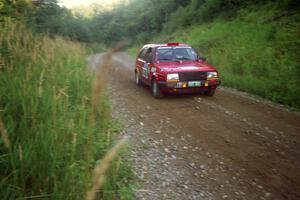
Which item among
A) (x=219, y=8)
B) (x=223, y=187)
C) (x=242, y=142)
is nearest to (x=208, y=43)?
(x=219, y=8)

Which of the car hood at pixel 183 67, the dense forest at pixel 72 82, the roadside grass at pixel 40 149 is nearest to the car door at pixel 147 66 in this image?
the car hood at pixel 183 67

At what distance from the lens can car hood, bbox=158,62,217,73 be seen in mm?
8812

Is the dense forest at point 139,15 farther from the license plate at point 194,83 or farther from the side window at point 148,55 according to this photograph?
the license plate at point 194,83

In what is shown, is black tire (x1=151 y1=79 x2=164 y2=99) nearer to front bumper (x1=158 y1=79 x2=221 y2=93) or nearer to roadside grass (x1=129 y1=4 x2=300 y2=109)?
front bumper (x1=158 y1=79 x2=221 y2=93)

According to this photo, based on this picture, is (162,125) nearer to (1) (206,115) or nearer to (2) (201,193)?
(1) (206,115)

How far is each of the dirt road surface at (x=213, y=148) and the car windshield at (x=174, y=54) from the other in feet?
6.00

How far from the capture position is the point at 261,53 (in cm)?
1289

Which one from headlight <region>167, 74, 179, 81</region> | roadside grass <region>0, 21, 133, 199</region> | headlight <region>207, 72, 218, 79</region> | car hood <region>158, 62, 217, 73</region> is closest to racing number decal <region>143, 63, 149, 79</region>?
car hood <region>158, 62, 217, 73</region>

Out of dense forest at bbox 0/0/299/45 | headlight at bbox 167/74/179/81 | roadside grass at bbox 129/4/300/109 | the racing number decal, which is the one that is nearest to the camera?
dense forest at bbox 0/0/299/45

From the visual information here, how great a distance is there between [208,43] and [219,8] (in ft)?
26.4

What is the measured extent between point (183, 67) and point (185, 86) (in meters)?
0.64

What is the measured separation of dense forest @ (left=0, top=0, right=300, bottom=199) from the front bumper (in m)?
1.91

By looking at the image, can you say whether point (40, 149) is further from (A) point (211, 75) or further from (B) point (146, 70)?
(B) point (146, 70)

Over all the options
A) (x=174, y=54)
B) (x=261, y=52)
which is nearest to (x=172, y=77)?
(x=174, y=54)
